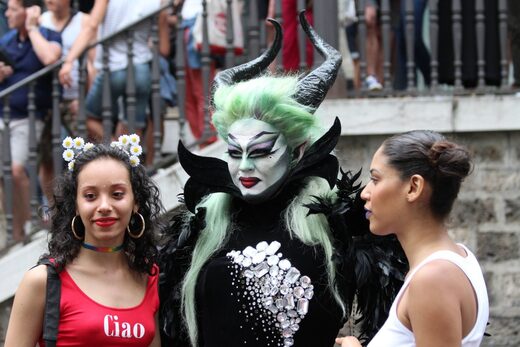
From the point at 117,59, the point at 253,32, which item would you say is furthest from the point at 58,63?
the point at 253,32

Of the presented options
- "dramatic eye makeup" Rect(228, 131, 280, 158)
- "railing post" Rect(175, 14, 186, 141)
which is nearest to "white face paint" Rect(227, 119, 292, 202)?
"dramatic eye makeup" Rect(228, 131, 280, 158)

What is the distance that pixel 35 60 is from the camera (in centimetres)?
716

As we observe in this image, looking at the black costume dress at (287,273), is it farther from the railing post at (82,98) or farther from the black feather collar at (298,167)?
the railing post at (82,98)

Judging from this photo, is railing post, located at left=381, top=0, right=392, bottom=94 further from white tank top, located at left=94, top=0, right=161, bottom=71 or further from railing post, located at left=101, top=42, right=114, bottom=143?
A: railing post, located at left=101, top=42, right=114, bottom=143

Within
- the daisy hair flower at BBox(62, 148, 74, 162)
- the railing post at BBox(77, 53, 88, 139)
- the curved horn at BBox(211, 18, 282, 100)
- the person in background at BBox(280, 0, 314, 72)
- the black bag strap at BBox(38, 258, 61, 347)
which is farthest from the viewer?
the person in background at BBox(280, 0, 314, 72)

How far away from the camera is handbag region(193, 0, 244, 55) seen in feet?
23.4

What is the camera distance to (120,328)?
3.93m

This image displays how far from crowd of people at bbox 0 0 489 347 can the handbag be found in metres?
2.66

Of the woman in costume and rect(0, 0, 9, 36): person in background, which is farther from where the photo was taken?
rect(0, 0, 9, 36): person in background

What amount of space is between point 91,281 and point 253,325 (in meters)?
0.59

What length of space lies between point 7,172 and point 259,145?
9.82 feet

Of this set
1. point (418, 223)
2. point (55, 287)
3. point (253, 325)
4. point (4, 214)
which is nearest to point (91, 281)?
point (55, 287)

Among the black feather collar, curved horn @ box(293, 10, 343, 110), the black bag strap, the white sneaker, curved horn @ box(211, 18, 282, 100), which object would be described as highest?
curved horn @ box(211, 18, 282, 100)

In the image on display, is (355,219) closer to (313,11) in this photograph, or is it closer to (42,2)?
(313,11)
